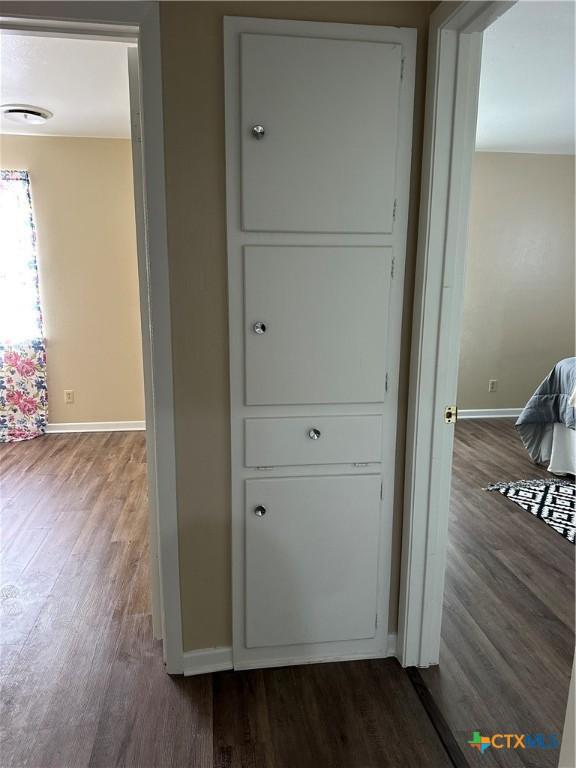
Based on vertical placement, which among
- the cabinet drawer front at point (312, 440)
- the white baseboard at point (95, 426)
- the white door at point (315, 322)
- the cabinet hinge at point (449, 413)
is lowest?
the white baseboard at point (95, 426)

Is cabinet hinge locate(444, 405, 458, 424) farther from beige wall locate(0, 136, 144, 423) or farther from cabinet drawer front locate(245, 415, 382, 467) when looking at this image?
beige wall locate(0, 136, 144, 423)

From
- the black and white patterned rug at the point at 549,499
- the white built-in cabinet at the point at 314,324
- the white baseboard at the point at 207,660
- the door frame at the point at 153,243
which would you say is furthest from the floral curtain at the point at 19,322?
the black and white patterned rug at the point at 549,499

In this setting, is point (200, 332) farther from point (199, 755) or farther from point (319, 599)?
point (199, 755)

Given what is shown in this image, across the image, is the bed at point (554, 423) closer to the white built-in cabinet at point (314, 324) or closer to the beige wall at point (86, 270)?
the white built-in cabinet at point (314, 324)

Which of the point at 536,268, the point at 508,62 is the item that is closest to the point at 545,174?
the point at 536,268

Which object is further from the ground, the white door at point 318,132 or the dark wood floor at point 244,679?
the white door at point 318,132

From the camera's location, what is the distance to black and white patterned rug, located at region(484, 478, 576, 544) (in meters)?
3.10

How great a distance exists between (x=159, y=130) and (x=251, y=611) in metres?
1.58

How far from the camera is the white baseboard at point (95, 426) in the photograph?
4.76 metres

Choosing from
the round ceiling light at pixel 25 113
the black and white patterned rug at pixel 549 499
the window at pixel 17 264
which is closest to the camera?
the black and white patterned rug at pixel 549 499

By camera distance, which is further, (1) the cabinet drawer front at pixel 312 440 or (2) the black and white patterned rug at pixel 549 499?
(2) the black and white patterned rug at pixel 549 499

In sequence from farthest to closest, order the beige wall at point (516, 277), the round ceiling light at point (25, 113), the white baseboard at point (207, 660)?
the beige wall at point (516, 277) < the round ceiling light at point (25, 113) < the white baseboard at point (207, 660)

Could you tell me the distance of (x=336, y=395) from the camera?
5.96 ft

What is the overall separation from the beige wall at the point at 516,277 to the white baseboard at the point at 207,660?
3.89 metres
